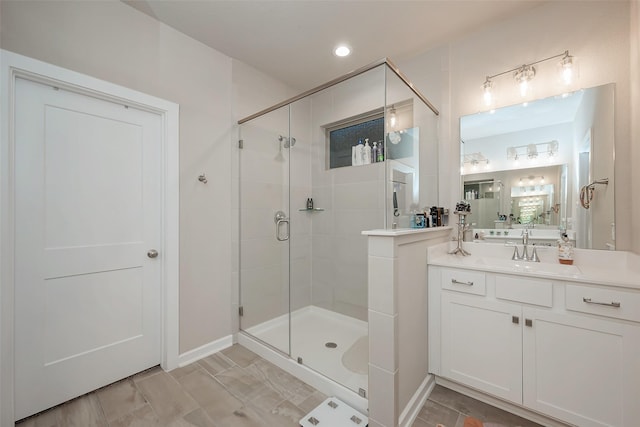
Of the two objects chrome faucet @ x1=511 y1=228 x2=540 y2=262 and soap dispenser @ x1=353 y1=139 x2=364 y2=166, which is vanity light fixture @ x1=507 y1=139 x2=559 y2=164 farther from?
soap dispenser @ x1=353 y1=139 x2=364 y2=166

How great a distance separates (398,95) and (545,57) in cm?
114

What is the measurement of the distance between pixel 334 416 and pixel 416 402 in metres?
0.52

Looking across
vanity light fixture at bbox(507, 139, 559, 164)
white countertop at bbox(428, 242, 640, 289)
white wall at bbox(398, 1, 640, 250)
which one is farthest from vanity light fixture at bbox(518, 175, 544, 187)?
white countertop at bbox(428, 242, 640, 289)

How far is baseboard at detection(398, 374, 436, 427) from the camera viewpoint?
1.44 meters

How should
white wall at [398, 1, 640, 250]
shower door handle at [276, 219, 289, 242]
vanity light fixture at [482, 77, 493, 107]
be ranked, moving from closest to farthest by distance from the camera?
white wall at [398, 1, 640, 250] → vanity light fixture at [482, 77, 493, 107] → shower door handle at [276, 219, 289, 242]

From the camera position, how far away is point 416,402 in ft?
5.19

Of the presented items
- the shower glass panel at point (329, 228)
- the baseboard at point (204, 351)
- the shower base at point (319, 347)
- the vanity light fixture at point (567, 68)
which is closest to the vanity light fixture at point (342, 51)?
the shower glass panel at point (329, 228)

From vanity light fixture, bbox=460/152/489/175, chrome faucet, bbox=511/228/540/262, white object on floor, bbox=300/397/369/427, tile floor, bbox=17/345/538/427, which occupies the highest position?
vanity light fixture, bbox=460/152/489/175

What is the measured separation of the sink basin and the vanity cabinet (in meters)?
0.07

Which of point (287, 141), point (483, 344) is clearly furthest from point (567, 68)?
point (287, 141)

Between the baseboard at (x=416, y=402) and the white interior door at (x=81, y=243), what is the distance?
1.90 m

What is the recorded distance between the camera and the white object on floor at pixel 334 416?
1.47m

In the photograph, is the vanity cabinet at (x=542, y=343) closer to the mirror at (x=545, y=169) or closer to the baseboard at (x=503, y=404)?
the baseboard at (x=503, y=404)

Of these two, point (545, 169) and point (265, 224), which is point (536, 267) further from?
point (265, 224)
